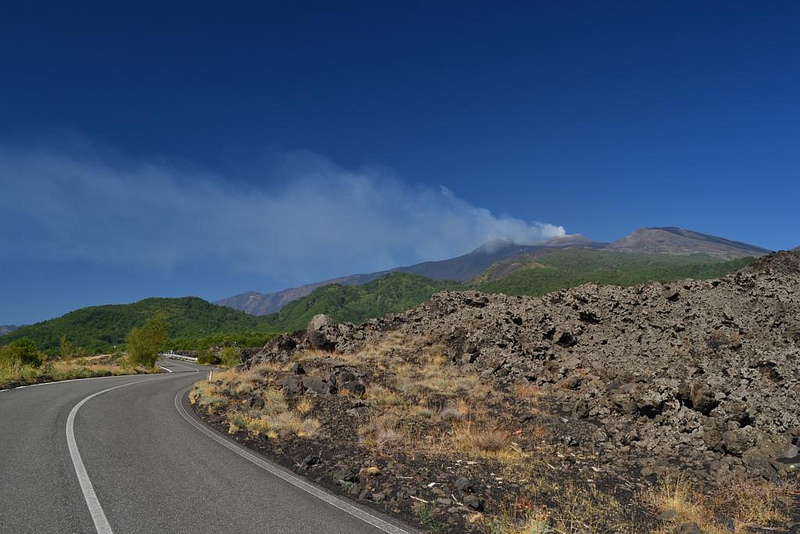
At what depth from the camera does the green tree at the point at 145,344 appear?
47.5m

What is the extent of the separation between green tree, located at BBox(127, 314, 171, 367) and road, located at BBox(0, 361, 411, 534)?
39957 mm

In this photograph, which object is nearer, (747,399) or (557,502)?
(557,502)

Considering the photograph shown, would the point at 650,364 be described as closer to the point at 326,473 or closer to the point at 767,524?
the point at 767,524

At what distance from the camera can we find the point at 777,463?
9500mm

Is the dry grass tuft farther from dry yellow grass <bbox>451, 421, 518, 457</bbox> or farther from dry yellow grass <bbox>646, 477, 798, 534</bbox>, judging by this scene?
dry yellow grass <bbox>646, 477, 798, 534</bbox>

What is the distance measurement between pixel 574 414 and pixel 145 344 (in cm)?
4955

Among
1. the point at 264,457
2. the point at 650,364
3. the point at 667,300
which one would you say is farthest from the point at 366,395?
the point at 667,300

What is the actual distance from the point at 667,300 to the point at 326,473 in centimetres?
2318

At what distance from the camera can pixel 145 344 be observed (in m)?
47.8

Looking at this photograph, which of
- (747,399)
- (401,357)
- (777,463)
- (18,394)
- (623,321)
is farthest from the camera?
(401,357)

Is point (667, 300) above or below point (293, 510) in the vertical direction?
above

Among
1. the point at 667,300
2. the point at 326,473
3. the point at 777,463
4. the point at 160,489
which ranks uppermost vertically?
the point at 667,300

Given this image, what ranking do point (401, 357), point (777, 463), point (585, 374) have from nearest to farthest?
point (777, 463)
point (585, 374)
point (401, 357)

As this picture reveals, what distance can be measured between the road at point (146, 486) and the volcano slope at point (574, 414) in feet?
3.62
